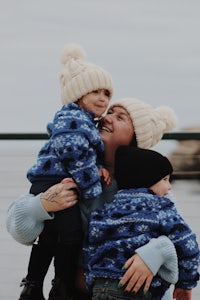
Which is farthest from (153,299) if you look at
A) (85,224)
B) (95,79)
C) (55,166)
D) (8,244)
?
(8,244)

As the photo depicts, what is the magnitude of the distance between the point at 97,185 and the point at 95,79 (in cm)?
30

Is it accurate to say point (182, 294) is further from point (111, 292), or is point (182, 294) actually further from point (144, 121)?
point (144, 121)

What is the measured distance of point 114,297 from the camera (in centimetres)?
228

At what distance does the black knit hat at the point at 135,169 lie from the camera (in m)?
2.34

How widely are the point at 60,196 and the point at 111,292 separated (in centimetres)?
28

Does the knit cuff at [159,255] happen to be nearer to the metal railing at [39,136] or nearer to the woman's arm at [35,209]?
the woman's arm at [35,209]

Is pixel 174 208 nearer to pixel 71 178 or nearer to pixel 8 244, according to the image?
pixel 71 178

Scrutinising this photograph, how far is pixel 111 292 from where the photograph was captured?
228 cm

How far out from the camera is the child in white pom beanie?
7.66ft

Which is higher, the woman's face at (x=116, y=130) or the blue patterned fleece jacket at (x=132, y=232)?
the woman's face at (x=116, y=130)

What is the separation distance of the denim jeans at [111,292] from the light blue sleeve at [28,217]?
0.76ft

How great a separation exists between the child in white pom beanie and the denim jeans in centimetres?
14

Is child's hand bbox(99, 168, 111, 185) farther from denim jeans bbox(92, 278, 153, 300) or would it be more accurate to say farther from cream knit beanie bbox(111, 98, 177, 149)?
denim jeans bbox(92, 278, 153, 300)

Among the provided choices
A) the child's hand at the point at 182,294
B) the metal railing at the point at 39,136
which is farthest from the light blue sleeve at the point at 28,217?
the metal railing at the point at 39,136
